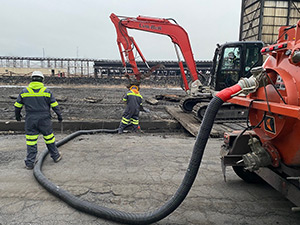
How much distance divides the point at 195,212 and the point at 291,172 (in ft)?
→ 4.02

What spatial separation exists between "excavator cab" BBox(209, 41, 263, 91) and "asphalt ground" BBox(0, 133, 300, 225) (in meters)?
3.75

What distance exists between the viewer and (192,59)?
966 centimetres

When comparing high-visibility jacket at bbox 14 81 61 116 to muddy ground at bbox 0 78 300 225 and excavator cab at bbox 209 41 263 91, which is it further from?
excavator cab at bbox 209 41 263 91

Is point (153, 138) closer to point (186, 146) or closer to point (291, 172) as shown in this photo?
point (186, 146)

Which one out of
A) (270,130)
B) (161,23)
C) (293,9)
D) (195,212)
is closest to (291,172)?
(270,130)

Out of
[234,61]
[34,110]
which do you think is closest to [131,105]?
[34,110]

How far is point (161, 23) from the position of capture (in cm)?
916

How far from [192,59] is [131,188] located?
7518 millimetres

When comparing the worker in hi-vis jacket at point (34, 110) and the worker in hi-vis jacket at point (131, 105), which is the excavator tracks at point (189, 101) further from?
the worker in hi-vis jacket at point (34, 110)

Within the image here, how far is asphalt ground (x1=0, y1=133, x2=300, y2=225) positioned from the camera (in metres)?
2.71

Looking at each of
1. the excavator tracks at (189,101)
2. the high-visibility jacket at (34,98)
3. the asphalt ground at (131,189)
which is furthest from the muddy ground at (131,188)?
the excavator tracks at (189,101)

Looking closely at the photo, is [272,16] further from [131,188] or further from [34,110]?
[34,110]

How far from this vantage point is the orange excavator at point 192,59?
7.66 meters

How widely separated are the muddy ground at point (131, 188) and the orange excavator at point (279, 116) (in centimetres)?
66
